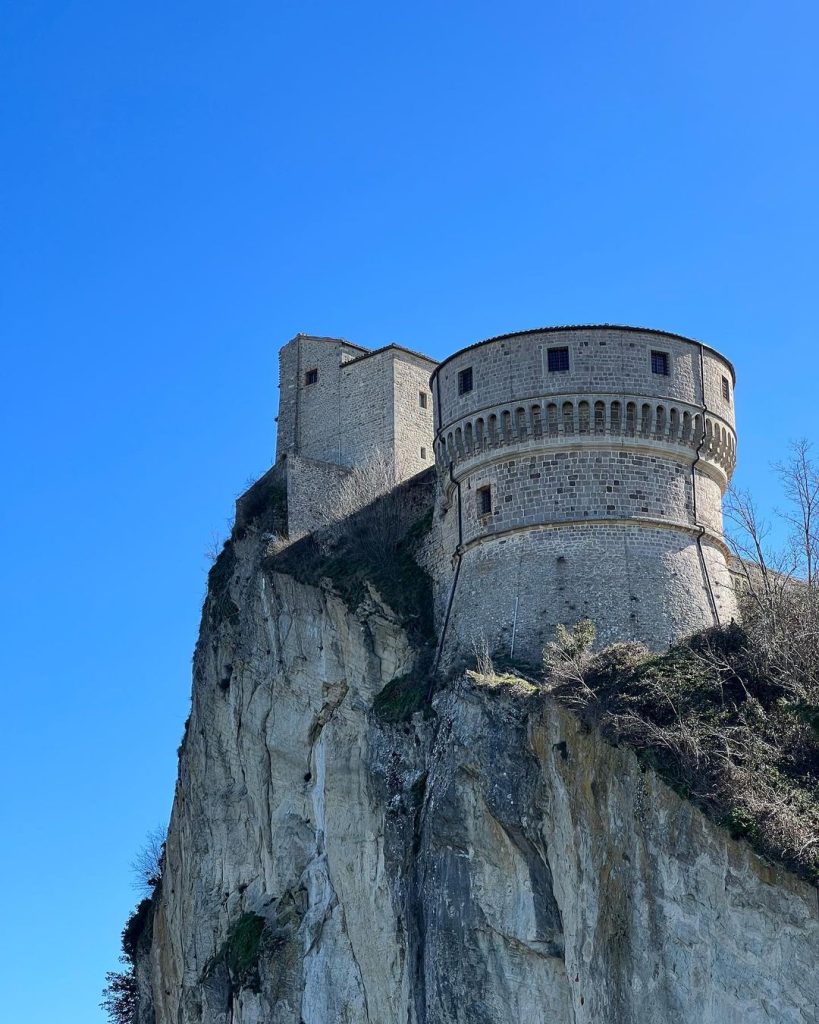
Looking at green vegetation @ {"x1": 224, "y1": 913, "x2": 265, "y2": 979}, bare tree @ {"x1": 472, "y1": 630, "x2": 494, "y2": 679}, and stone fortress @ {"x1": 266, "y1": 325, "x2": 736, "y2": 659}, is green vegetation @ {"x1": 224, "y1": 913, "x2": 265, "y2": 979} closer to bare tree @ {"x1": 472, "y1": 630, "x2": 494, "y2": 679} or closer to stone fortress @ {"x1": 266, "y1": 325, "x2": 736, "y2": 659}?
stone fortress @ {"x1": 266, "y1": 325, "x2": 736, "y2": 659}

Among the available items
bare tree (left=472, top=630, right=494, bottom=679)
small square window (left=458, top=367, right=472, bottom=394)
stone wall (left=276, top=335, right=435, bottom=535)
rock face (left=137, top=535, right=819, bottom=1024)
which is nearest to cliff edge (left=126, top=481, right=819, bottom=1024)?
rock face (left=137, top=535, right=819, bottom=1024)

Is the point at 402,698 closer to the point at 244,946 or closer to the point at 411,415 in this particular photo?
the point at 244,946

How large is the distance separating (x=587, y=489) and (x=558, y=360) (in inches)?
123

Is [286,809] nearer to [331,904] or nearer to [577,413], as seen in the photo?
[331,904]

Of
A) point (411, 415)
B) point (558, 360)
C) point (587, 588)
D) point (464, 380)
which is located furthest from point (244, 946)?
point (558, 360)

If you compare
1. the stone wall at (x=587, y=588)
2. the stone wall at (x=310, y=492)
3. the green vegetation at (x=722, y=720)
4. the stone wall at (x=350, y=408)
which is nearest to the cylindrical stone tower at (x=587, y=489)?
the stone wall at (x=587, y=588)

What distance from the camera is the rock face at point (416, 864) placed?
3144 centimetres

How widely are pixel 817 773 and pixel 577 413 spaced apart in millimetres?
11047

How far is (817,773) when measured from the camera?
32.0 metres

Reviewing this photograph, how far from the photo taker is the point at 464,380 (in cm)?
4178

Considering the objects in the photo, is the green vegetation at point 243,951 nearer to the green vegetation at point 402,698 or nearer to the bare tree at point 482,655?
the green vegetation at point 402,698

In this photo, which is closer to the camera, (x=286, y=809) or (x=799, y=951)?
(x=799, y=951)

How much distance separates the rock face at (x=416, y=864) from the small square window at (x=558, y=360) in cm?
711

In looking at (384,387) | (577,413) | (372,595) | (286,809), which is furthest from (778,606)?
(384,387)
